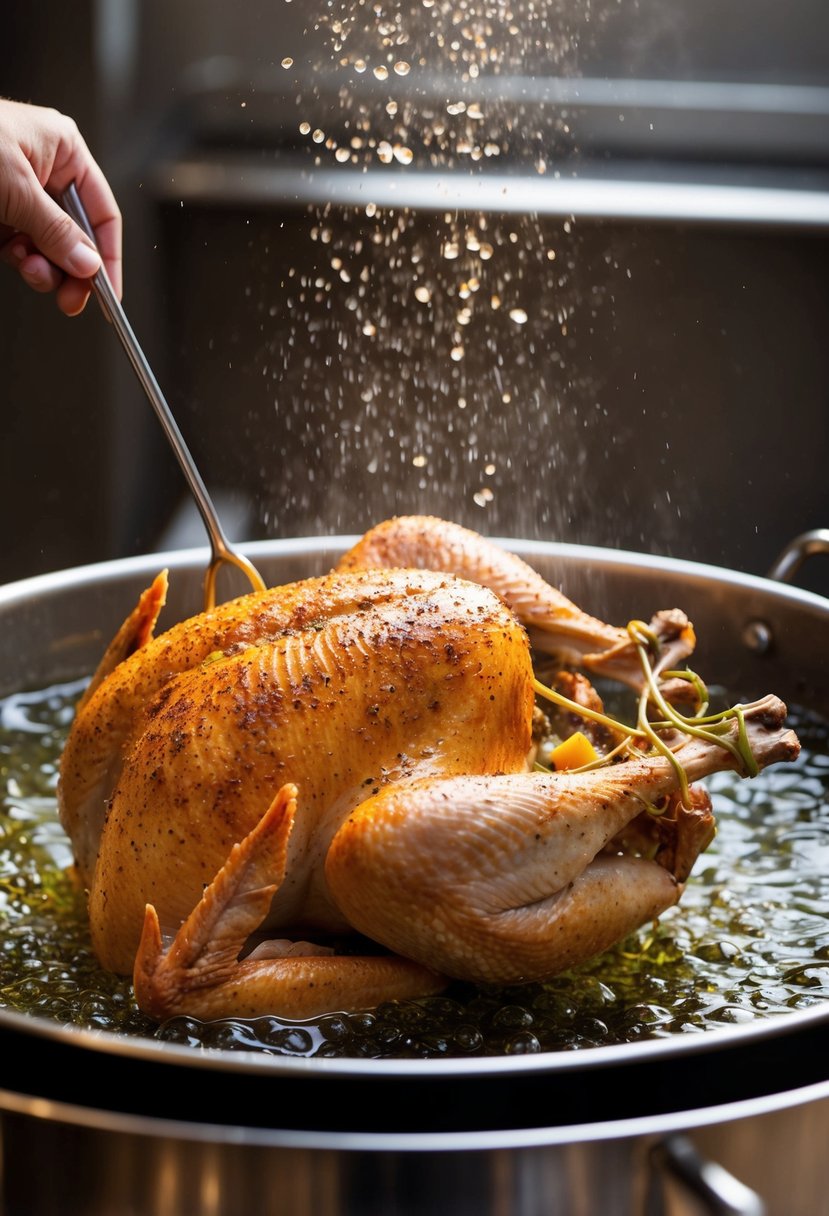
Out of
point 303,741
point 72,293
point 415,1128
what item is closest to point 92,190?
point 72,293

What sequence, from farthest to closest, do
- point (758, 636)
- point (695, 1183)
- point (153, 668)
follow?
point (758, 636) < point (153, 668) < point (695, 1183)

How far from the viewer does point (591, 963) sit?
1419 millimetres

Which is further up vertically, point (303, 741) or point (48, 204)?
point (48, 204)

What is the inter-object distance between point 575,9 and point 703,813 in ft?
9.70

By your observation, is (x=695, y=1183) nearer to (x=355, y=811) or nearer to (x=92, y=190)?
(x=355, y=811)

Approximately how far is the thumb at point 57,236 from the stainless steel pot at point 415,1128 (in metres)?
1.02

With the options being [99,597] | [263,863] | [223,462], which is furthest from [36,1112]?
[223,462]

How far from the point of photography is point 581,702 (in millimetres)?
1560

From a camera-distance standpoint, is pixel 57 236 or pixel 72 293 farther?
pixel 72 293

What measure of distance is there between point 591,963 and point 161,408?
0.78 meters

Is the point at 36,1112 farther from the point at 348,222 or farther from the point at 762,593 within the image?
the point at 348,222

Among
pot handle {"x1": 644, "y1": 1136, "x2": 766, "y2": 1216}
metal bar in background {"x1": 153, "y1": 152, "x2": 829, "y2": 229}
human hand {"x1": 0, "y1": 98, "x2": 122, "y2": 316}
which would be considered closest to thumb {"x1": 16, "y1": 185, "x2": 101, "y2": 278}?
human hand {"x1": 0, "y1": 98, "x2": 122, "y2": 316}

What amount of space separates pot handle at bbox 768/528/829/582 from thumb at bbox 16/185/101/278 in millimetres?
966

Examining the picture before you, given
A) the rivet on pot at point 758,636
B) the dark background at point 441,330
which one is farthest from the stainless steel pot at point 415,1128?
the dark background at point 441,330
